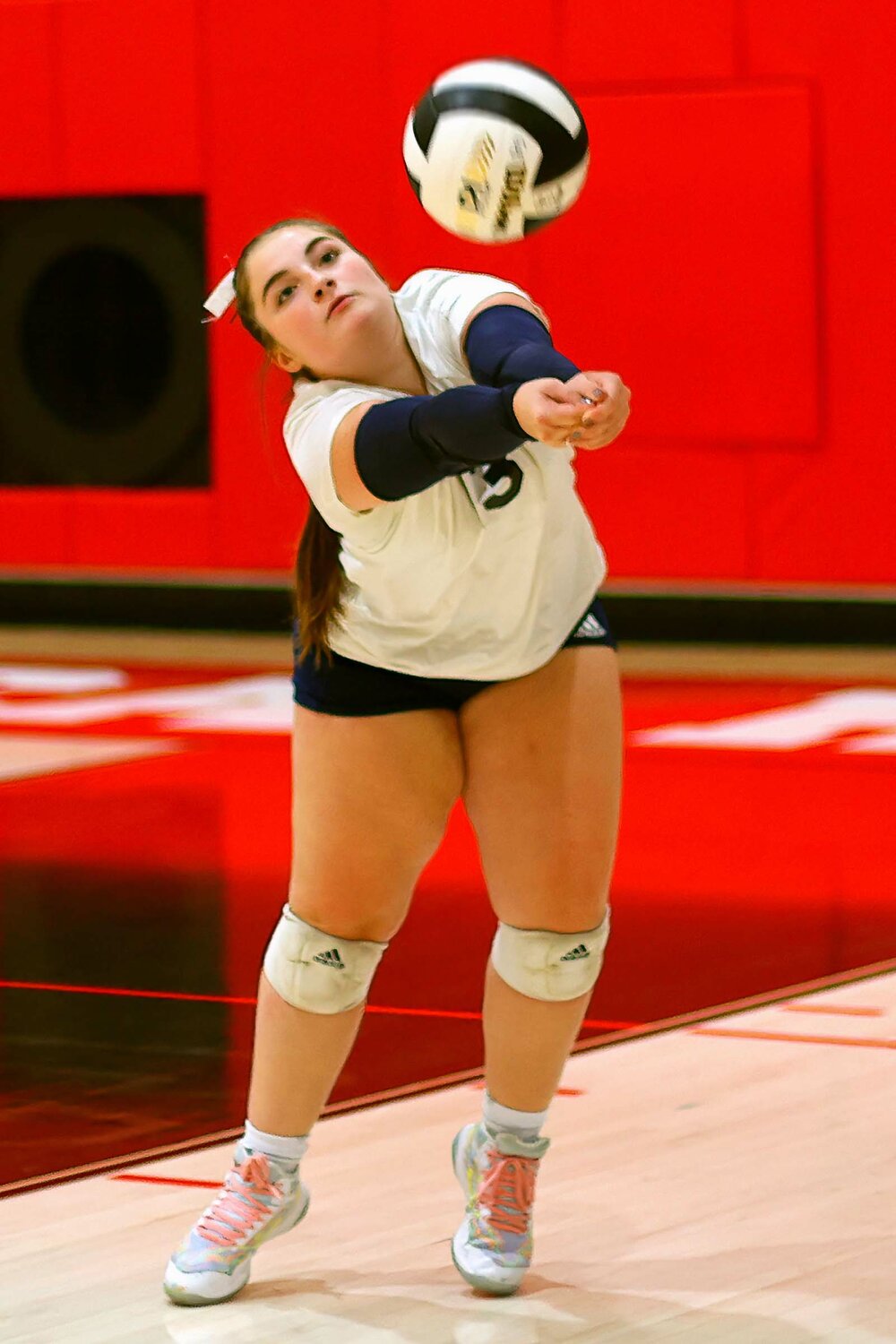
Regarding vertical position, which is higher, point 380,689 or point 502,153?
point 502,153

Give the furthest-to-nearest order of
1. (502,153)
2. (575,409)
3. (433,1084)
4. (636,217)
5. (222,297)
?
(636,217), (433,1084), (222,297), (502,153), (575,409)

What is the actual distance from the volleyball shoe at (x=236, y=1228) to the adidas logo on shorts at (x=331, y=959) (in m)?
0.19

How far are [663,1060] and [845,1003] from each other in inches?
14.7

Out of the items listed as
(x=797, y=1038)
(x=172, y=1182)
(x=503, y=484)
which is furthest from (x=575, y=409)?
(x=797, y=1038)

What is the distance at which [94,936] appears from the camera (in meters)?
3.75

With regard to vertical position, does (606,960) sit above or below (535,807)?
below

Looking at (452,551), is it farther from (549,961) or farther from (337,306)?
(549,961)

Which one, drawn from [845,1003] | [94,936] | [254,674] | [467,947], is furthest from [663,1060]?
[254,674]

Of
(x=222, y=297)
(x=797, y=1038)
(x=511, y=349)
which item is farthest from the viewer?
(x=797, y=1038)

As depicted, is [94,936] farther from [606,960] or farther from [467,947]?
[606,960]

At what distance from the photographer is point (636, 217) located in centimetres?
708

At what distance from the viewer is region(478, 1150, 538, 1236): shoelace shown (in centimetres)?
218

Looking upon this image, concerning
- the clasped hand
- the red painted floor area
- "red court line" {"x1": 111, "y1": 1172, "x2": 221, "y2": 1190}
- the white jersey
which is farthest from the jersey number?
the red painted floor area

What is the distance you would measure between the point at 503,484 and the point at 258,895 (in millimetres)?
1986
